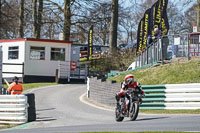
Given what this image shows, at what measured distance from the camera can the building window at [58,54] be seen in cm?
3644

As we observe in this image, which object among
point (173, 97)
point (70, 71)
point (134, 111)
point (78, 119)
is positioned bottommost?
point (78, 119)

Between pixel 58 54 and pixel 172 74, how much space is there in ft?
55.8

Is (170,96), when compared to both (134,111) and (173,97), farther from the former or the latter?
(134,111)

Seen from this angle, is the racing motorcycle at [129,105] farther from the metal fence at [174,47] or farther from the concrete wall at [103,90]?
the metal fence at [174,47]

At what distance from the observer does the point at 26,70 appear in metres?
35.2

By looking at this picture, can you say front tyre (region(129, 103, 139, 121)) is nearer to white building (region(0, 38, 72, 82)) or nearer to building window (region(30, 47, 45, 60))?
white building (region(0, 38, 72, 82))

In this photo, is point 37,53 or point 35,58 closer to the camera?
point 35,58

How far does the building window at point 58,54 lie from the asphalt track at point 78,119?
6.55 m

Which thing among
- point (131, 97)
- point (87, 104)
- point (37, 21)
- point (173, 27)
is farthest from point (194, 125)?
point (173, 27)

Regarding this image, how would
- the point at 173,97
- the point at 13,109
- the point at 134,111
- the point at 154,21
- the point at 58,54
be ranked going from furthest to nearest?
the point at 58,54, the point at 154,21, the point at 173,97, the point at 13,109, the point at 134,111

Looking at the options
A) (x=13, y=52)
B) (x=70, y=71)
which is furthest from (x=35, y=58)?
(x=70, y=71)

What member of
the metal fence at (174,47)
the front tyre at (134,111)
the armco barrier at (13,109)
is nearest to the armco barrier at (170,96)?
the metal fence at (174,47)

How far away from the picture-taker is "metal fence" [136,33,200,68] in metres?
21.5

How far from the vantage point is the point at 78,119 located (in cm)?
1697
